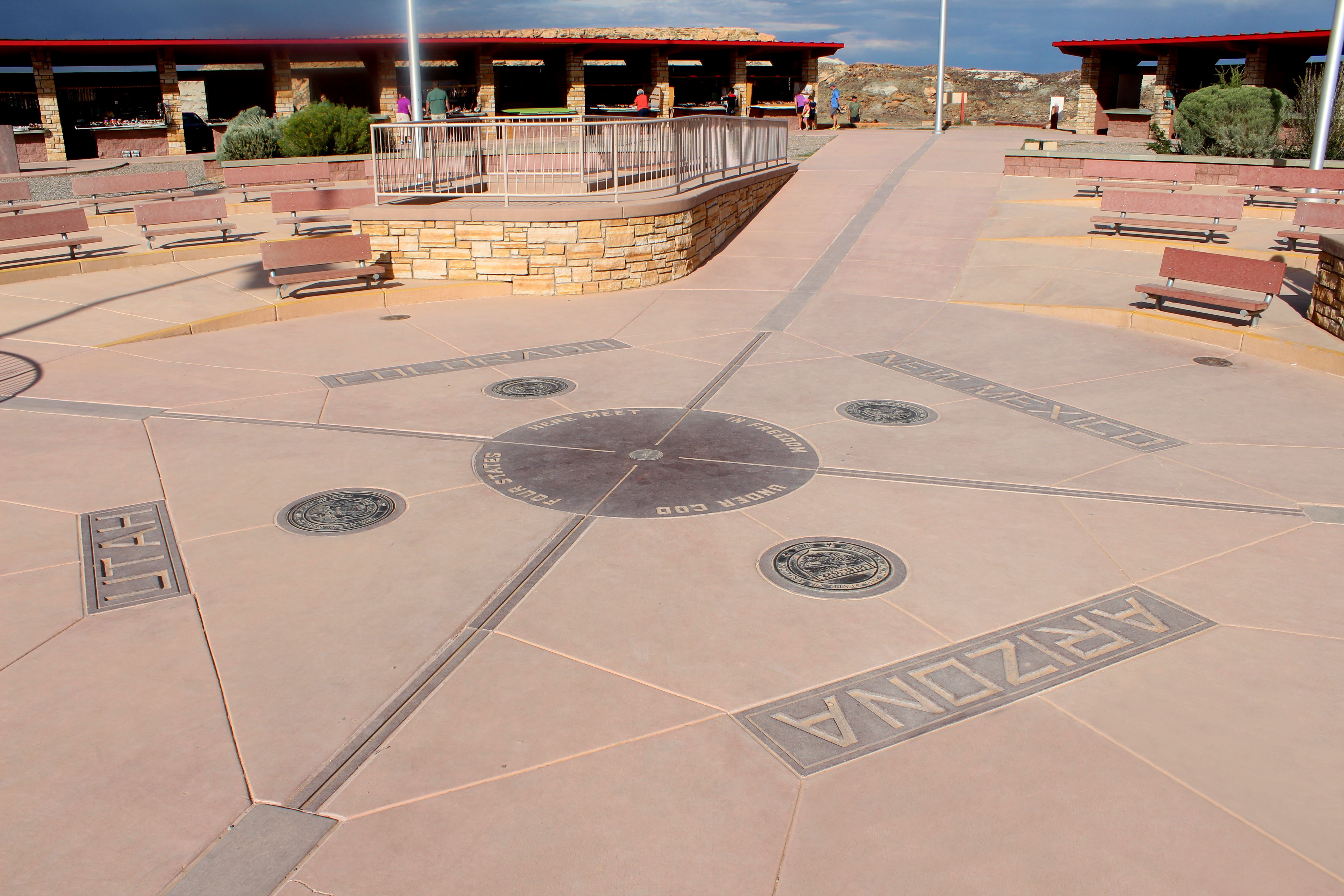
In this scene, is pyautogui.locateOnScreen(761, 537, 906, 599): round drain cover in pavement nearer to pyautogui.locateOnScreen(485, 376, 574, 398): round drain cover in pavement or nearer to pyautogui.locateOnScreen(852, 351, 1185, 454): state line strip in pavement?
pyautogui.locateOnScreen(852, 351, 1185, 454): state line strip in pavement

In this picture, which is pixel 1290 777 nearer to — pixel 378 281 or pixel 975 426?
pixel 975 426

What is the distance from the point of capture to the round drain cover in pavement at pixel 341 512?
227 inches

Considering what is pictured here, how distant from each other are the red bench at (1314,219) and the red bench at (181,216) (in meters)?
15.9

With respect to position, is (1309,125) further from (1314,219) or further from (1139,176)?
(1314,219)

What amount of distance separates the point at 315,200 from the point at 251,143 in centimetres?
1040

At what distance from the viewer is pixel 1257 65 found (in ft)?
98.3

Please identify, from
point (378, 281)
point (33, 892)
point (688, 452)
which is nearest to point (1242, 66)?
point (378, 281)

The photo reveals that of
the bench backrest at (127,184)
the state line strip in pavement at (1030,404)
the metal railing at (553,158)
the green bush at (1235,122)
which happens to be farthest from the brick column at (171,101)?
the state line strip in pavement at (1030,404)

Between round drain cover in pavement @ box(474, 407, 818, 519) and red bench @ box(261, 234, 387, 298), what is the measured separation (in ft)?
19.2

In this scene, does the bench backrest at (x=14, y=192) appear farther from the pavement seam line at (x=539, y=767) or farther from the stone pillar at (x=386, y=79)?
the stone pillar at (x=386, y=79)

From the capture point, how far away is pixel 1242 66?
31.7 m

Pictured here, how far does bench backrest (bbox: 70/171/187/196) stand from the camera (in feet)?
57.1

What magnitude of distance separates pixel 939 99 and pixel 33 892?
97.8ft

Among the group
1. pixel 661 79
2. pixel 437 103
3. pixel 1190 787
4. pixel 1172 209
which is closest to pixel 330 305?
pixel 1190 787
